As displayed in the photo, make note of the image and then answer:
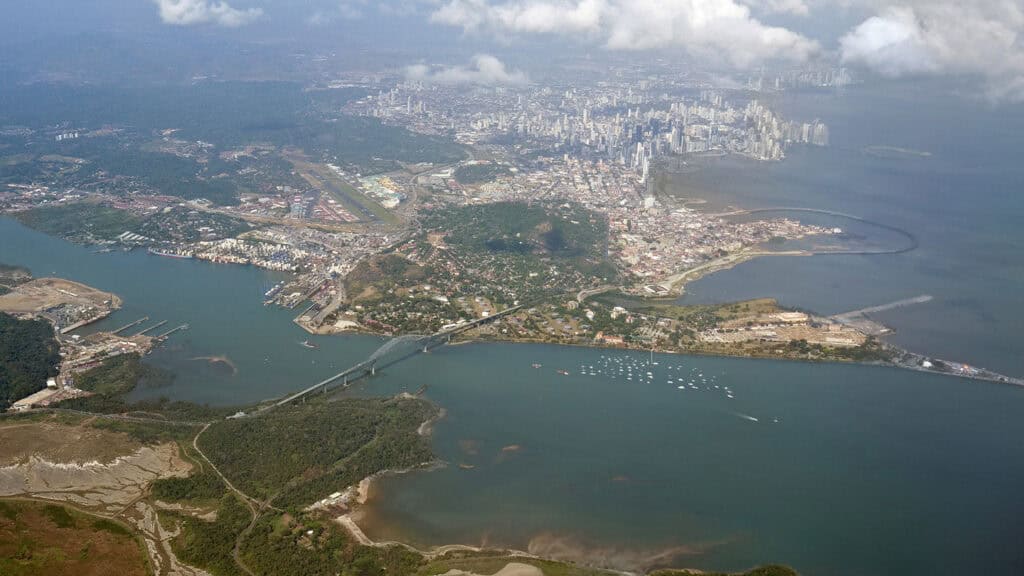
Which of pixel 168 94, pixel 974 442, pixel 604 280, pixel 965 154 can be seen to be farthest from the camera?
pixel 168 94

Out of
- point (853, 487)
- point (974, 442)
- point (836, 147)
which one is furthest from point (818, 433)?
point (836, 147)

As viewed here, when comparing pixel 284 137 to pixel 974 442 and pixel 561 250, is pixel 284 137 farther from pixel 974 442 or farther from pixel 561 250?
pixel 974 442

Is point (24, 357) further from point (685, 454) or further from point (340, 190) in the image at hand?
point (340, 190)

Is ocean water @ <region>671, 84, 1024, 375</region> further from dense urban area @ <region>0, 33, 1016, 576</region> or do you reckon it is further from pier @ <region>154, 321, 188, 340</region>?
pier @ <region>154, 321, 188, 340</region>

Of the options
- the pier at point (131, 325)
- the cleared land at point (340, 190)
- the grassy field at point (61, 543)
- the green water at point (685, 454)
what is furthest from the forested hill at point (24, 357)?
the cleared land at point (340, 190)

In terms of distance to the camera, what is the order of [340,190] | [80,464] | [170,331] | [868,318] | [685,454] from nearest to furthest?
[80,464], [685,454], [170,331], [868,318], [340,190]

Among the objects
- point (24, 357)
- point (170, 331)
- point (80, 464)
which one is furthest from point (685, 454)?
point (24, 357)
